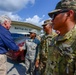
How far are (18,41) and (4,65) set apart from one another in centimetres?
713

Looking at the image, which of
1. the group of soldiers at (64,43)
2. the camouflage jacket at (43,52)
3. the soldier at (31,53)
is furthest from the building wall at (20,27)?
the group of soldiers at (64,43)

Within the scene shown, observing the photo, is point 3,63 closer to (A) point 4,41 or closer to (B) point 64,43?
(A) point 4,41

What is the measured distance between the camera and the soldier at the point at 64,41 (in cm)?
228

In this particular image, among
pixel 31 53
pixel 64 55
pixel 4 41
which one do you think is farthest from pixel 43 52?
pixel 64 55

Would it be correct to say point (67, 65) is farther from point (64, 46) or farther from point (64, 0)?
point (64, 0)

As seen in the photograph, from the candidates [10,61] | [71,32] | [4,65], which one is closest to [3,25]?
[4,65]

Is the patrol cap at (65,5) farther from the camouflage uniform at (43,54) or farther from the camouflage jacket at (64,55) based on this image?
the camouflage uniform at (43,54)

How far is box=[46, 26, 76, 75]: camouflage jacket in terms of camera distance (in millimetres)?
2264

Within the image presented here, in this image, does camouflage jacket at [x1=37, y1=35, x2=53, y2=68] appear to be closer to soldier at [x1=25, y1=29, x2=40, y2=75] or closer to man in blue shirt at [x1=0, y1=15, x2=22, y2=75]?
man in blue shirt at [x1=0, y1=15, x2=22, y2=75]

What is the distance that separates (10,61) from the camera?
11367 mm

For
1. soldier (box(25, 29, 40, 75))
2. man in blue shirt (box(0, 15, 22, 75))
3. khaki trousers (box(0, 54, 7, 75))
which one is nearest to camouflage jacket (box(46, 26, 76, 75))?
man in blue shirt (box(0, 15, 22, 75))

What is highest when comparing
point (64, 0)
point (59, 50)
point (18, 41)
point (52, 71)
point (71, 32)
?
point (18, 41)

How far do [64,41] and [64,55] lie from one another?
0.15 meters

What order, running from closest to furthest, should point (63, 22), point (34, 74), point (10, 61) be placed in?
point (63, 22) → point (34, 74) → point (10, 61)
